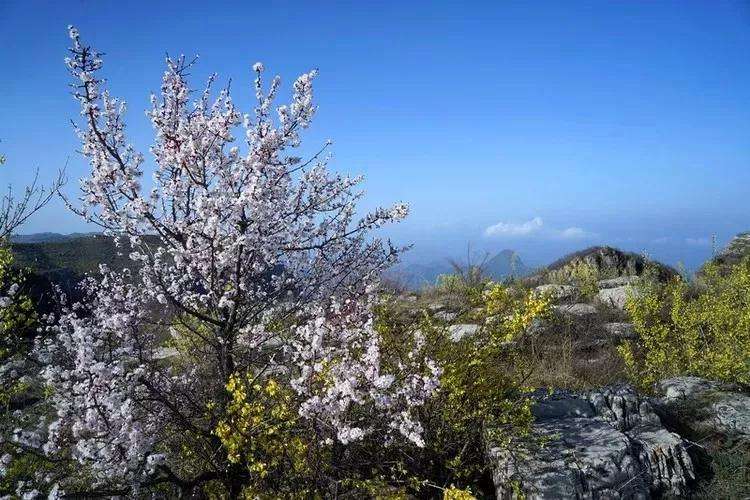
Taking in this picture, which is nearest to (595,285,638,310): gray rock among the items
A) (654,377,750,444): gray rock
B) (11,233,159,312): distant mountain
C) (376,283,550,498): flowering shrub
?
(654,377,750,444): gray rock

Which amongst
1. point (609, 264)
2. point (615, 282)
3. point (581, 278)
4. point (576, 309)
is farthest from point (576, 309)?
point (609, 264)

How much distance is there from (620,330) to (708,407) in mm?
5186

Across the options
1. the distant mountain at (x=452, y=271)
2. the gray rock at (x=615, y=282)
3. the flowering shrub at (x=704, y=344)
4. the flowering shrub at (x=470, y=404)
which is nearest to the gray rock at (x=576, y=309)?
the distant mountain at (x=452, y=271)

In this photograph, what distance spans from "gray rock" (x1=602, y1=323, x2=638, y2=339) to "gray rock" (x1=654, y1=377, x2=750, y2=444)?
405cm

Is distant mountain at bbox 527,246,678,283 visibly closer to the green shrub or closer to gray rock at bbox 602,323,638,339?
the green shrub

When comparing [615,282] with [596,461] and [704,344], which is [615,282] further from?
[596,461]

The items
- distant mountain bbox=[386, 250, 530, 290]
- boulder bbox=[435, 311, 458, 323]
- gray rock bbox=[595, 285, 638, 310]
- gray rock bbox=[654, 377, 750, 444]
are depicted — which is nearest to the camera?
boulder bbox=[435, 311, 458, 323]

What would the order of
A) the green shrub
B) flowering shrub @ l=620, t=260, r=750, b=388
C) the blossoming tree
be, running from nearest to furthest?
the blossoming tree < flowering shrub @ l=620, t=260, r=750, b=388 < the green shrub

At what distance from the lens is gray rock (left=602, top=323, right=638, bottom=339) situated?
11.0 meters

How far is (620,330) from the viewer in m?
11.2

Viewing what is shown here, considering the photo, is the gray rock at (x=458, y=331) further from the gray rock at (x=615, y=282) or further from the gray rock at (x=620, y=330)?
the gray rock at (x=615, y=282)

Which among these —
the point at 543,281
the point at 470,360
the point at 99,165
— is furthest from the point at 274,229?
the point at 543,281

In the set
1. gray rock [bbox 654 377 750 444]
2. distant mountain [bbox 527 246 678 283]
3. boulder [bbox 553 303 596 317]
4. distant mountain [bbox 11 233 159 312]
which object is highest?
distant mountain [bbox 11 233 159 312]

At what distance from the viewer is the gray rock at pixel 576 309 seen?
479 inches
